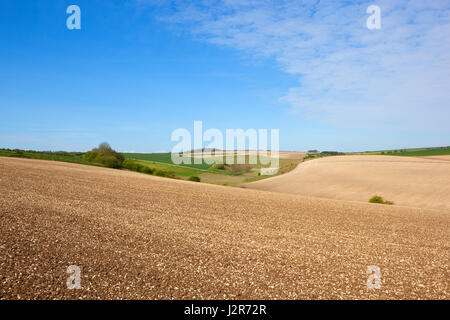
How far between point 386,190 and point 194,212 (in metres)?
38.1

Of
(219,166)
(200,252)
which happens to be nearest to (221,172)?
(219,166)

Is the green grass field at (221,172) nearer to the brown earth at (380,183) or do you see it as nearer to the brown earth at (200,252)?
the brown earth at (380,183)

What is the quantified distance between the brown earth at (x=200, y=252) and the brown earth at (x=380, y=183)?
2473 cm

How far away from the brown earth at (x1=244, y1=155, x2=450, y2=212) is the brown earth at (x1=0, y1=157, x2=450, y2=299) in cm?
2473

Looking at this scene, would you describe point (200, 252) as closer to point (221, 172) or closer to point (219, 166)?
point (221, 172)

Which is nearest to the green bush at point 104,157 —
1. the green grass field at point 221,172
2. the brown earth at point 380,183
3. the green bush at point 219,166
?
the green grass field at point 221,172

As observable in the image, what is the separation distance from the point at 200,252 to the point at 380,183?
46.6 metres

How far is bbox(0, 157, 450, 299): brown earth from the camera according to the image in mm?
6996

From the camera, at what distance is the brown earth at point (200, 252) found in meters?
7.00

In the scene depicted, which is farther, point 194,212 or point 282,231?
point 194,212
